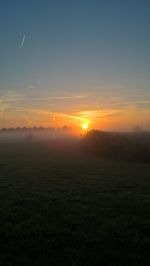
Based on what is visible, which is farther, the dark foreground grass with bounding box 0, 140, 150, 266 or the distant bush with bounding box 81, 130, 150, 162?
the distant bush with bounding box 81, 130, 150, 162

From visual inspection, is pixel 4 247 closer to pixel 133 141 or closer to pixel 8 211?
pixel 8 211

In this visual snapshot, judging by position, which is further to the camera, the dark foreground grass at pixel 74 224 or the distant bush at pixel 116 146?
the distant bush at pixel 116 146

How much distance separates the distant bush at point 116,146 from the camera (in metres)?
33.9

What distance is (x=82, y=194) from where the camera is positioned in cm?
1411

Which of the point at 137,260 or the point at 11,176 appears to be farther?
the point at 11,176

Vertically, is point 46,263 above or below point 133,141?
below

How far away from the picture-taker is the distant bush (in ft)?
111

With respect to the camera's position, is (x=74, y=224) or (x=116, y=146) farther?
(x=116, y=146)

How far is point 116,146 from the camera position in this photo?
37.0 meters

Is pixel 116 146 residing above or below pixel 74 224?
above

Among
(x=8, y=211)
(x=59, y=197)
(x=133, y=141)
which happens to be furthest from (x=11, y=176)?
(x=133, y=141)

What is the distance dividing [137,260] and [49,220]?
3.90m

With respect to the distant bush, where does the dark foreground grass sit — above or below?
below

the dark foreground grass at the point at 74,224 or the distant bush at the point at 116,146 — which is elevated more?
the distant bush at the point at 116,146
